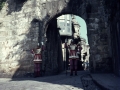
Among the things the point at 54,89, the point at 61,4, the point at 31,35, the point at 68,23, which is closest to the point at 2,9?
the point at 31,35

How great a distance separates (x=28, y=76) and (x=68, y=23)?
12904 millimetres

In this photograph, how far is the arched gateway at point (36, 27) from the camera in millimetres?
8141

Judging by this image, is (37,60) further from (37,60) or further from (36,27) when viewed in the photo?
A: (36,27)

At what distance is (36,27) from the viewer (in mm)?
8898

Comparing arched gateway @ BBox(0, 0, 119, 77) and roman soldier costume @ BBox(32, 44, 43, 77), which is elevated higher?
arched gateway @ BBox(0, 0, 119, 77)

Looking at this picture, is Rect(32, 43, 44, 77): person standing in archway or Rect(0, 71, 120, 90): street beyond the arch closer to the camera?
Rect(0, 71, 120, 90): street beyond the arch

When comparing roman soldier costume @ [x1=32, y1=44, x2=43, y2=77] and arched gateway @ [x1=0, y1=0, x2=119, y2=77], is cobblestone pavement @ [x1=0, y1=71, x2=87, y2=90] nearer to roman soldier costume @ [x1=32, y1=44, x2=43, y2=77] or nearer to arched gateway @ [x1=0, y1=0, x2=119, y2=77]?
roman soldier costume @ [x1=32, y1=44, x2=43, y2=77]

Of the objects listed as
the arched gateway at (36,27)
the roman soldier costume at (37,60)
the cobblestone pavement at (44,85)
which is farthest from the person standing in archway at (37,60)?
the cobblestone pavement at (44,85)

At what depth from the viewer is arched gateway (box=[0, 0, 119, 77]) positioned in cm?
814

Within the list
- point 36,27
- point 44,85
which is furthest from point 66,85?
point 36,27

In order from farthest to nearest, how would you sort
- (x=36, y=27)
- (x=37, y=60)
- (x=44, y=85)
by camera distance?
(x=36, y=27) < (x=37, y=60) < (x=44, y=85)

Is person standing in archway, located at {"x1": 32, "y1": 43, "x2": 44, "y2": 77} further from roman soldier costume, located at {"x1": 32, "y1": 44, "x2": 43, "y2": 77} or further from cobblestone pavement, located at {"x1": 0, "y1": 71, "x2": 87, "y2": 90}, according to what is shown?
cobblestone pavement, located at {"x1": 0, "y1": 71, "x2": 87, "y2": 90}

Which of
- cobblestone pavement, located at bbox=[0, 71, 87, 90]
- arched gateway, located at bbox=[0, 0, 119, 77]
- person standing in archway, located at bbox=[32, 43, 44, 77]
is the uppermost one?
arched gateway, located at bbox=[0, 0, 119, 77]

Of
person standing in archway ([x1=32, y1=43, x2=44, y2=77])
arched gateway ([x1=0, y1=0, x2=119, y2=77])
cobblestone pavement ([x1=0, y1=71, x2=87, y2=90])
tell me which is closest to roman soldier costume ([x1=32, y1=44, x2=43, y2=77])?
person standing in archway ([x1=32, y1=43, x2=44, y2=77])
